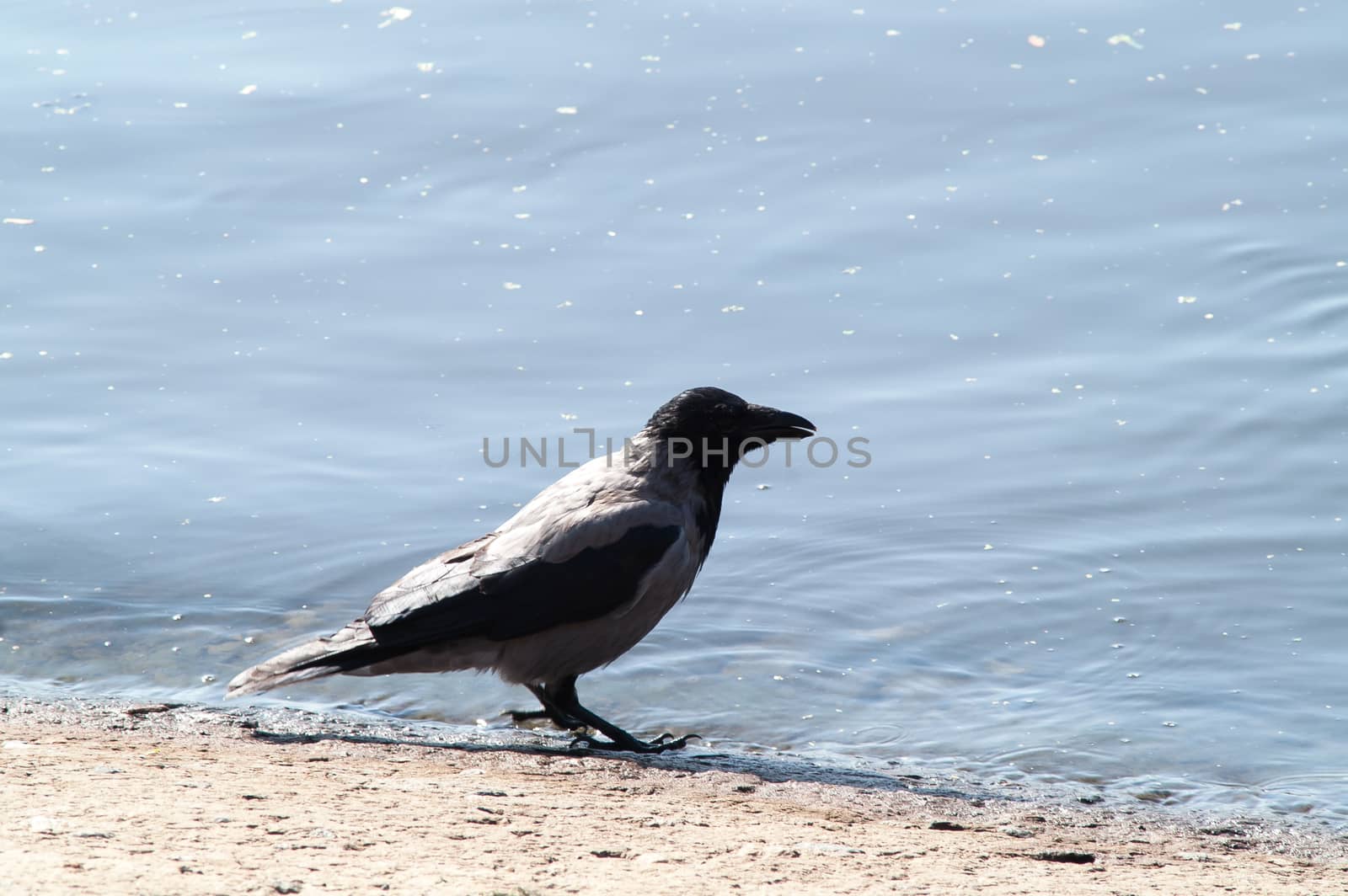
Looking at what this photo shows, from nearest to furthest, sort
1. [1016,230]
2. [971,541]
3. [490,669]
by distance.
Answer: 1. [490,669]
2. [971,541]
3. [1016,230]

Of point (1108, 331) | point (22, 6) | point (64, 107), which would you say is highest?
point (22, 6)

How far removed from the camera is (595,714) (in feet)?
21.5

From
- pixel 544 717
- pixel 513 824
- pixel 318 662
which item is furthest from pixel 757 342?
pixel 513 824

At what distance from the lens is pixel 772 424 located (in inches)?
258

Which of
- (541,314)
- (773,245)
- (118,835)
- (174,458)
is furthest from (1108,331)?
(118,835)

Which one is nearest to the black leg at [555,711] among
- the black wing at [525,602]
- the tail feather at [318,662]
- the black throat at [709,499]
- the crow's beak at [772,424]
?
the black wing at [525,602]

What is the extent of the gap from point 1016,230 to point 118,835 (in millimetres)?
8604

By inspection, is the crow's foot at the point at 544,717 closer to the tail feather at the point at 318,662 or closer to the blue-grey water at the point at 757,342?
the blue-grey water at the point at 757,342

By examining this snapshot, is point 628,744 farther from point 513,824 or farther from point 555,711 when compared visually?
point 513,824

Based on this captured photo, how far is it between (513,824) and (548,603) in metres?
1.51

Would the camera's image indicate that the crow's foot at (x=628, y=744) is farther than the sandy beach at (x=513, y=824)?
Yes

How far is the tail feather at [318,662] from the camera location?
6.08 metres

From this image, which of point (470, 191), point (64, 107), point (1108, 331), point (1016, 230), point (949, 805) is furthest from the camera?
point (64, 107)

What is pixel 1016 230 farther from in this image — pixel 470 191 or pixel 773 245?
pixel 470 191
